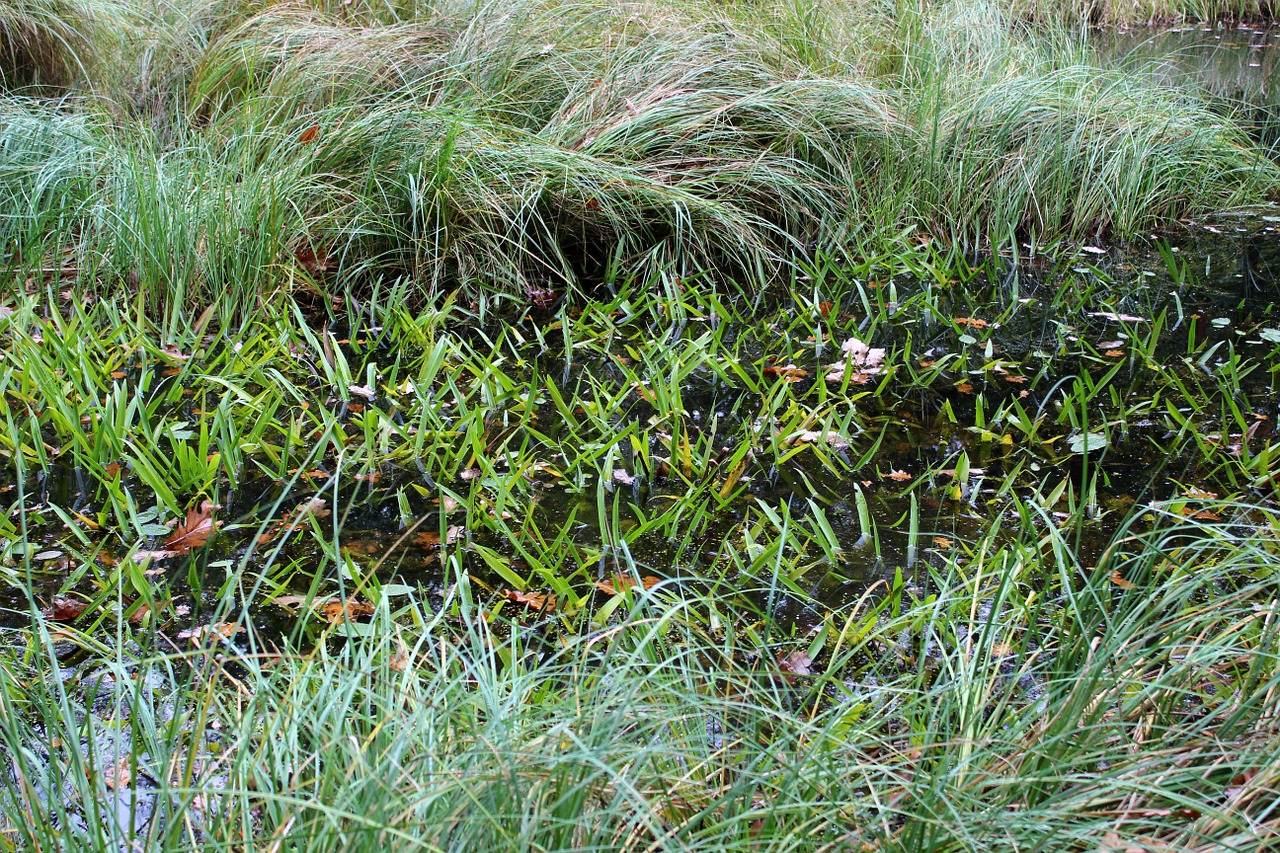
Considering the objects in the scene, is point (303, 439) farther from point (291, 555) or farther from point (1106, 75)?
point (1106, 75)

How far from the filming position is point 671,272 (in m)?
4.75

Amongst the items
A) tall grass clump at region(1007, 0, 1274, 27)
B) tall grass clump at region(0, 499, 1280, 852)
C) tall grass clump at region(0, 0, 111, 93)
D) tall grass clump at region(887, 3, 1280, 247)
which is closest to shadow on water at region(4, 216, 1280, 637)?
tall grass clump at region(0, 499, 1280, 852)

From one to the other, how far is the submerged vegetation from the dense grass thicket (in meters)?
0.03

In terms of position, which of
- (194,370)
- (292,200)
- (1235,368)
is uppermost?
(292,200)

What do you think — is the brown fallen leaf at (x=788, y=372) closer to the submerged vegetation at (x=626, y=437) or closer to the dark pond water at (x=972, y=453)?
the submerged vegetation at (x=626, y=437)

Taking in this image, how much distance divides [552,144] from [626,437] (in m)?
2.09

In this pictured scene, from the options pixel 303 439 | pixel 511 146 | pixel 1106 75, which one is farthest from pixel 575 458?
pixel 1106 75

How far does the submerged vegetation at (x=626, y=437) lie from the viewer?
5.58 feet

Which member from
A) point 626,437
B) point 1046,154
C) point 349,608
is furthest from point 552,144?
point 349,608

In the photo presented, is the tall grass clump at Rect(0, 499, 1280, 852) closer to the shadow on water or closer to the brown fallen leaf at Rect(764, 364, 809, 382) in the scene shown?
the shadow on water

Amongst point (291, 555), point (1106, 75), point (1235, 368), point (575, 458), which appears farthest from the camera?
point (1106, 75)

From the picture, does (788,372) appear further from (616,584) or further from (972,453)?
(616,584)

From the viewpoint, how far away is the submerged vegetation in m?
1.70

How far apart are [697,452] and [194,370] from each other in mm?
1832
